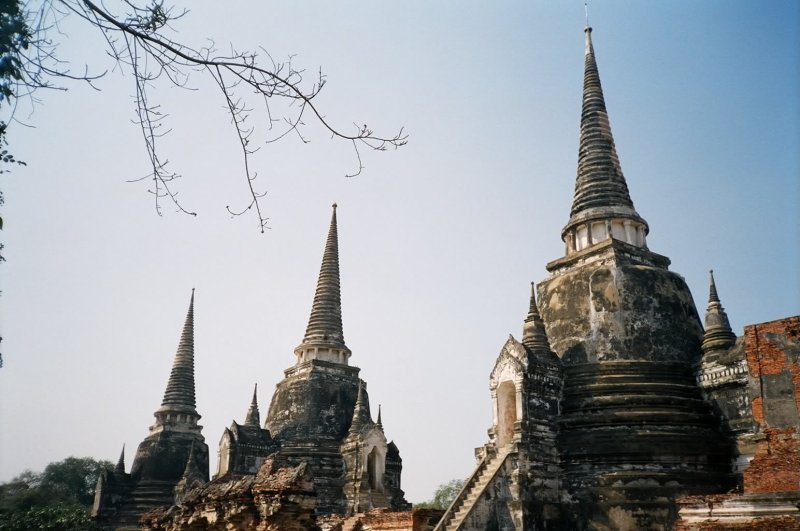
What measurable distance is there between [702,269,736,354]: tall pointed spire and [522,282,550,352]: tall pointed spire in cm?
495

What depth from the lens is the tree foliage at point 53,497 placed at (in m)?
34.0

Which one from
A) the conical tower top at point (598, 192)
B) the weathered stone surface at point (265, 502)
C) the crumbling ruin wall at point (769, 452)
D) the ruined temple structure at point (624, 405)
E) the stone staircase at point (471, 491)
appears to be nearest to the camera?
the weathered stone surface at point (265, 502)

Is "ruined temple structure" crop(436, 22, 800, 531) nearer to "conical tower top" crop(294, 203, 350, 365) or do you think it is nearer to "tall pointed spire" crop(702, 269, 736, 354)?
"tall pointed spire" crop(702, 269, 736, 354)

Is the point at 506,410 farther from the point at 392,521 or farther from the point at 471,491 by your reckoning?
the point at 392,521

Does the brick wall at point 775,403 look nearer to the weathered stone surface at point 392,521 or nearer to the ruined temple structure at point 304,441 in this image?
the weathered stone surface at point 392,521

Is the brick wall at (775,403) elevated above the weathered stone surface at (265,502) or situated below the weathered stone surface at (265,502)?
above

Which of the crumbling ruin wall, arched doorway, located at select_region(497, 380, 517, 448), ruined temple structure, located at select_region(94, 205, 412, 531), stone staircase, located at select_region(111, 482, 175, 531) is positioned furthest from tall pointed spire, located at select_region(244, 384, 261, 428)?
the crumbling ruin wall

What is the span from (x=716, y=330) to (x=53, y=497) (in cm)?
5067

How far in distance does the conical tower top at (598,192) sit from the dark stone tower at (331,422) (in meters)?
11.7

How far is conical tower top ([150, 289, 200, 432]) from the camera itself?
123ft

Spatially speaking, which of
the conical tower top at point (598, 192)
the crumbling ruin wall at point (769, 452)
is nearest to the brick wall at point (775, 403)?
the crumbling ruin wall at point (769, 452)

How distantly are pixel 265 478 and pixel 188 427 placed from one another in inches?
1045

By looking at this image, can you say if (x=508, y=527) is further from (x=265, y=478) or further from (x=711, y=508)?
(x=265, y=478)

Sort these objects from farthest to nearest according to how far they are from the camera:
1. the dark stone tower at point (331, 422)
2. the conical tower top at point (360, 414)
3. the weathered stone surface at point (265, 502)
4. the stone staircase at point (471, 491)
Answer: the conical tower top at point (360, 414) < the dark stone tower at point (331, 422) < the stone staircase at point (471, 491) < the weathered stone surface at point (265, 502)
